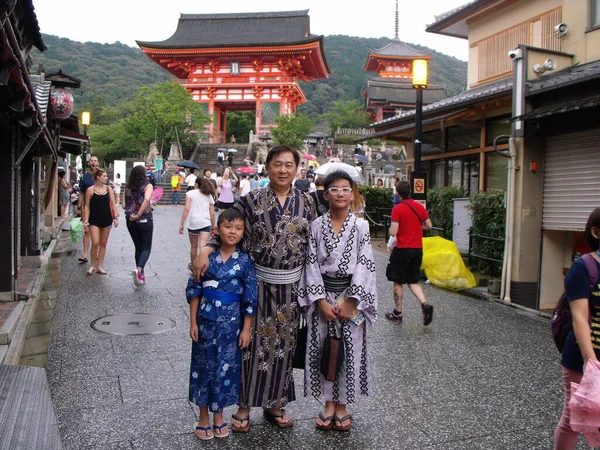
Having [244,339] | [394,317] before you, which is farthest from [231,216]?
[394,317]

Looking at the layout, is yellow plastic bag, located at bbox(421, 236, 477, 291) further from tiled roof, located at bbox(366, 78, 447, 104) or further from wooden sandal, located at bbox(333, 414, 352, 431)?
tiled roof, located at bbox(366, 78, 447, 104)

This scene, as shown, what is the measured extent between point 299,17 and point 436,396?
1748 inches

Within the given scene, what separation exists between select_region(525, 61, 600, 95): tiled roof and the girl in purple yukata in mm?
5664

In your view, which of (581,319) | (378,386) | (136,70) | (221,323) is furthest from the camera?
(136,70)

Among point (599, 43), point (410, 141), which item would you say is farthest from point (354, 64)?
point (599, 43)

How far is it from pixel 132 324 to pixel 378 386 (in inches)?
117

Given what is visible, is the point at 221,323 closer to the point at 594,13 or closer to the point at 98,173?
the point at 98,173

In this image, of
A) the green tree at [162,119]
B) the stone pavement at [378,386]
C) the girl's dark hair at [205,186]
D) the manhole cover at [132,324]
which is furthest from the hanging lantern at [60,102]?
the green tree at [162,119]

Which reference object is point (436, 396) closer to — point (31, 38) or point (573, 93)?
point (573, 93)

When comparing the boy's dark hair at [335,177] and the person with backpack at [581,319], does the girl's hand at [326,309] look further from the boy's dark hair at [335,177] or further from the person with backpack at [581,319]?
the person with backpack at [581,319]

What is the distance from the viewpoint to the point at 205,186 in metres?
8.52

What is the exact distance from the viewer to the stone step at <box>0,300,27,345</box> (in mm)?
4953

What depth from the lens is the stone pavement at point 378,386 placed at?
141 inches

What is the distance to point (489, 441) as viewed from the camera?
3.61m
